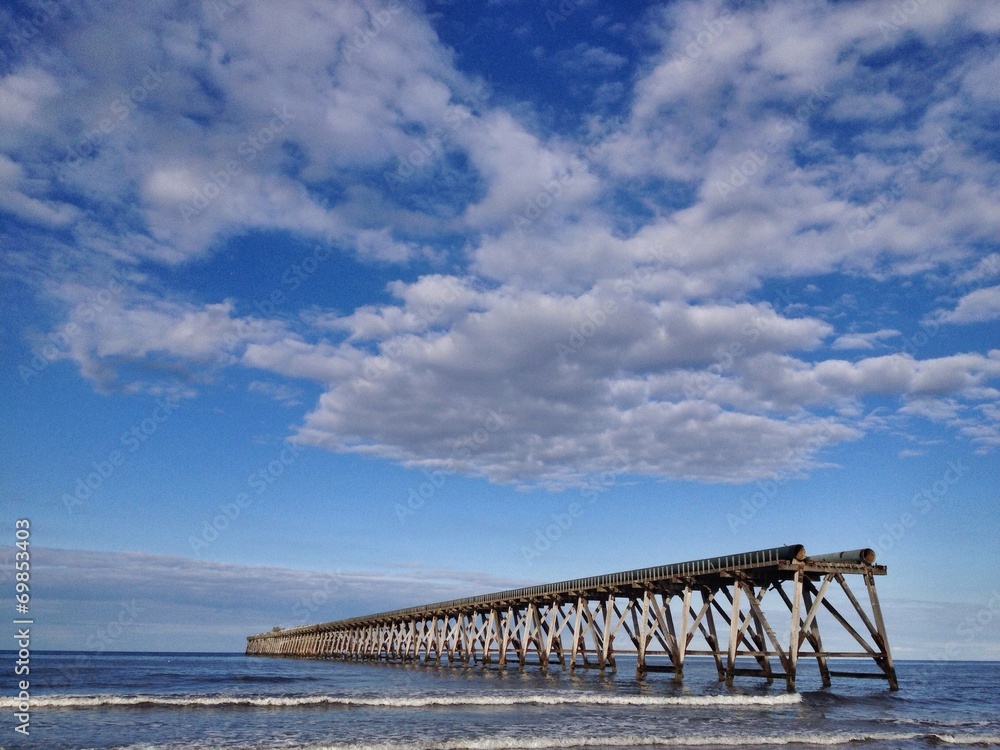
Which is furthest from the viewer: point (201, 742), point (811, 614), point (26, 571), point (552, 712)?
point (811, 614)

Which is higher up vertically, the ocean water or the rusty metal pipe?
the rusty metal pipe

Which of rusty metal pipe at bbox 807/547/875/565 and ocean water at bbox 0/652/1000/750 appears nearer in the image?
ocean water at bbox 0/652/1000/750

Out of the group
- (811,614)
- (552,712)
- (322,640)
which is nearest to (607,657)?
(811,614)

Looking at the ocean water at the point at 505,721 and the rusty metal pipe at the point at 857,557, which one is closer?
the ocean water at the point at 505,721

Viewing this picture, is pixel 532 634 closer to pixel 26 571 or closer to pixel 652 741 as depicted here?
pixel 652 741

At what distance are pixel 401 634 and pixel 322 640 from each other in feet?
103

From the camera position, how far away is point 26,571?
13000mm

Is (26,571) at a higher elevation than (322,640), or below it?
higher

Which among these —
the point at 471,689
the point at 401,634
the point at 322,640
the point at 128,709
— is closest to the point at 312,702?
the point at 128,709

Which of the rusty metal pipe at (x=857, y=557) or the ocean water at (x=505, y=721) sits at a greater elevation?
the rusty metal pipe at (x=857, y=557)

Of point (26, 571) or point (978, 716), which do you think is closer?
point (26, 571)

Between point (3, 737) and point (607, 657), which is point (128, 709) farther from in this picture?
point (607, 657)

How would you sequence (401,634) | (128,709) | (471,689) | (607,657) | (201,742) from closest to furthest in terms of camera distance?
(201,742)
(128,709)
(471,689)
(607,657)
(401,634)

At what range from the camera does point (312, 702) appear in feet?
77.8
